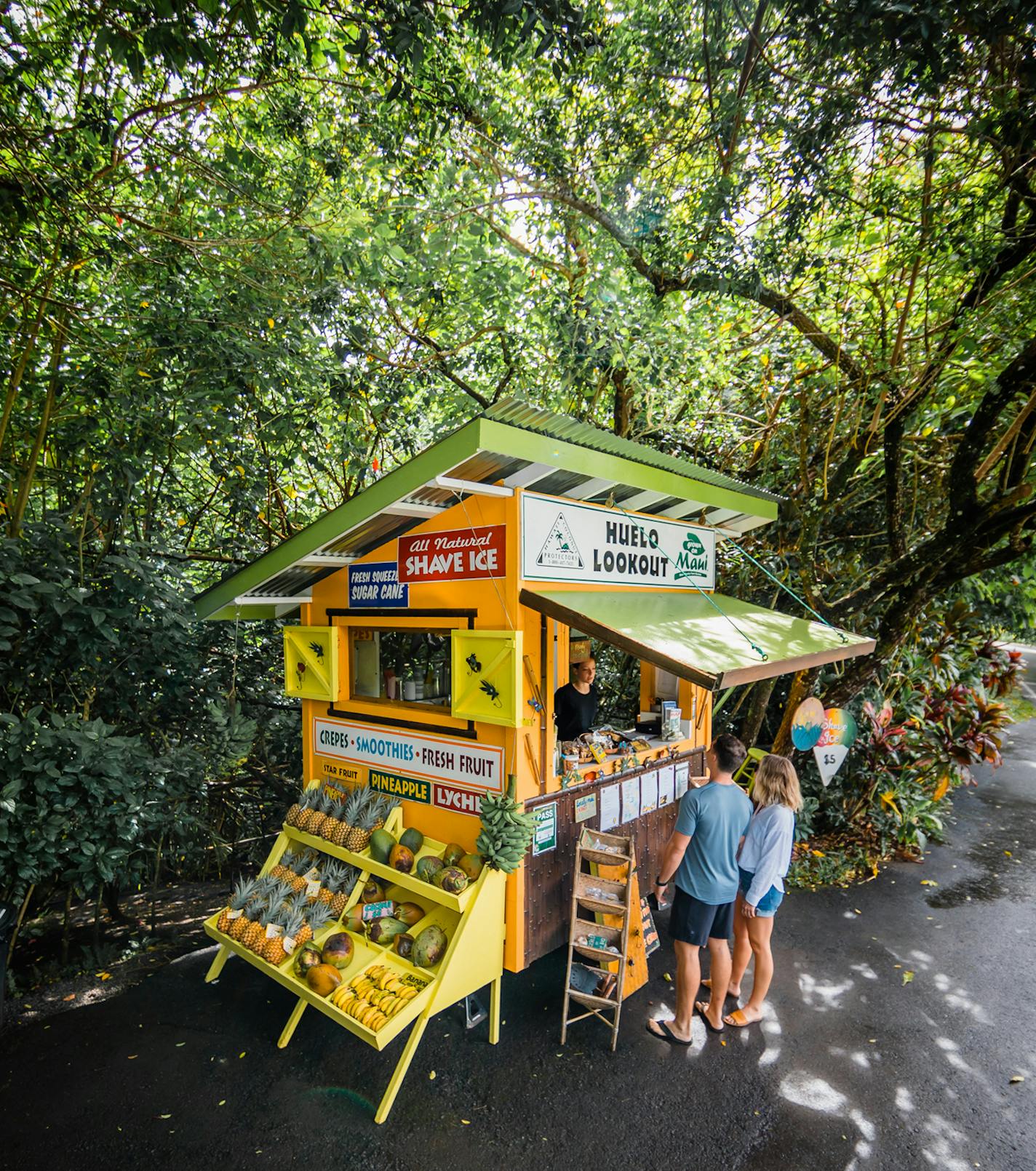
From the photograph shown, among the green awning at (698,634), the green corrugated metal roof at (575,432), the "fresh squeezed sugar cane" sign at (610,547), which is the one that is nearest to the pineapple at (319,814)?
the green awning at (698,634)

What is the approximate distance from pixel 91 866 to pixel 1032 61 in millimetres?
8852

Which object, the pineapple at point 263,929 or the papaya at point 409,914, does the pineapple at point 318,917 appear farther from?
the papaya at point 409,914

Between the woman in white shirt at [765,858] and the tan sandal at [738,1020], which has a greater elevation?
the woman in white shirt at [765,858]

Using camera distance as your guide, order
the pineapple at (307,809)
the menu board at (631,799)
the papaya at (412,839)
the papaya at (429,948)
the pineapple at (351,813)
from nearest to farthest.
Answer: the papaya at (429,948), the papaya at (412,839), the pineapple at (351,813), the pineapple at (307,809), the menu board at (631,799)

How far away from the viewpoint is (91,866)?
4.56 m

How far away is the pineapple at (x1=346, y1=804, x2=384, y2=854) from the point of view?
4598 millimetres

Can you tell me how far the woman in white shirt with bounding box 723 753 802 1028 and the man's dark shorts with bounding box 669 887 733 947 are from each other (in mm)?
190

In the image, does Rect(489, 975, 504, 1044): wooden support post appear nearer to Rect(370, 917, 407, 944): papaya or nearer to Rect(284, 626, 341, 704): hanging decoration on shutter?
Rect(370, 917, 407, 944): papaya

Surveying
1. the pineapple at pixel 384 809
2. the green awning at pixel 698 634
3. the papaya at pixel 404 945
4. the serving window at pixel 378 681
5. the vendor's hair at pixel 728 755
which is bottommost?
the papaya at pixel 404 945

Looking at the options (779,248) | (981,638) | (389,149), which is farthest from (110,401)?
(981,638)

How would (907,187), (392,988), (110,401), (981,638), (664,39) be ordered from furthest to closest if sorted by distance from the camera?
(981,638) → (907,187) → (664,39) → (110,401) → (392,988)

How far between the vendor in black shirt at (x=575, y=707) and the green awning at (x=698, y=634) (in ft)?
3.69

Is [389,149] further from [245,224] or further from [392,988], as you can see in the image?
Result: [392,988]

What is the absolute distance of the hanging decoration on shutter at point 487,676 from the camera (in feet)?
13.2
